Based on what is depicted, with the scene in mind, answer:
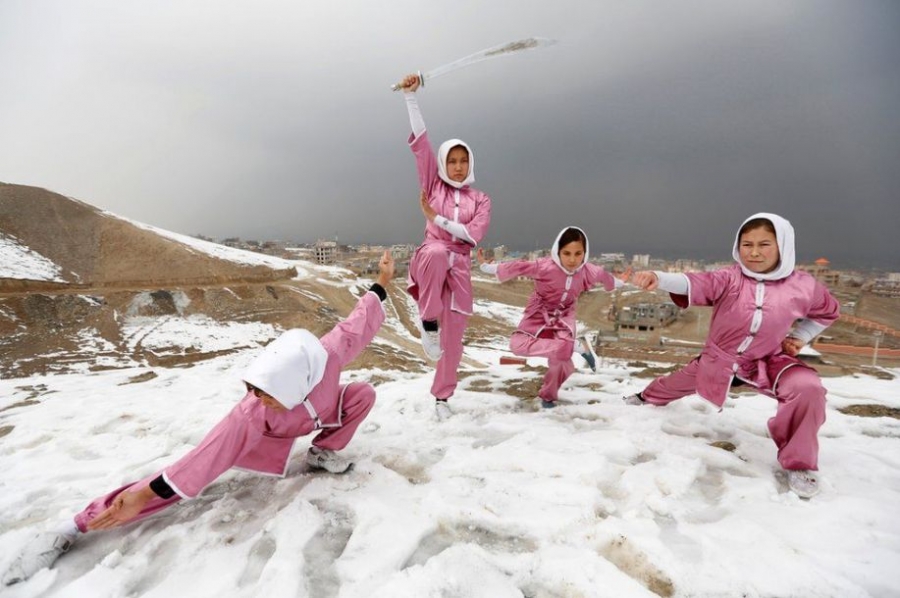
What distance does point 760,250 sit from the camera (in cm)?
300

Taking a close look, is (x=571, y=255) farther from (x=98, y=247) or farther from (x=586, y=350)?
(x=98, y=247)

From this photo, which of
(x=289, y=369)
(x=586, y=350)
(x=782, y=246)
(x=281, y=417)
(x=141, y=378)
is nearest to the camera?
(x=289, y=369)

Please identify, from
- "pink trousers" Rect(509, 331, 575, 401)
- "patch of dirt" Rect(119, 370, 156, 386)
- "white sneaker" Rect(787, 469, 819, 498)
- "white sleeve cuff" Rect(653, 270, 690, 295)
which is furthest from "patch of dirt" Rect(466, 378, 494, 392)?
"patch of dirt" Rect(119, 370, 156, 386)

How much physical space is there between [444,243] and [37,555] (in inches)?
141

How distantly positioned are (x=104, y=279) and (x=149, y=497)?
24765 millimetres

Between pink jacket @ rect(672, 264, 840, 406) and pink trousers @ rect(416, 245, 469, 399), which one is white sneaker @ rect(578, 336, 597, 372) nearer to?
pink jacket @ rect(672, 264, 840, 406)

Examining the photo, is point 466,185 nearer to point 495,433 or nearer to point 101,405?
point 495,433

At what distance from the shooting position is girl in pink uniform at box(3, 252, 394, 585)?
88.4 inches

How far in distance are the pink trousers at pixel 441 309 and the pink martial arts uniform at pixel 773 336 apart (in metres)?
2.17

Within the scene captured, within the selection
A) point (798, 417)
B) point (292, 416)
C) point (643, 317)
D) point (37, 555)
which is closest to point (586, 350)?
point (798, 417)

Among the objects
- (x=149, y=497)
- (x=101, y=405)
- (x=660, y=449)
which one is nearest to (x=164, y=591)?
(x=149, y=497)

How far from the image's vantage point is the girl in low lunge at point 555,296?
4.23 meters

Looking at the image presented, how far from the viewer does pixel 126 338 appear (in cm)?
1384

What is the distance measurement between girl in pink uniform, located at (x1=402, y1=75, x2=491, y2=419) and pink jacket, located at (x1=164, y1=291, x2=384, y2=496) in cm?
101
